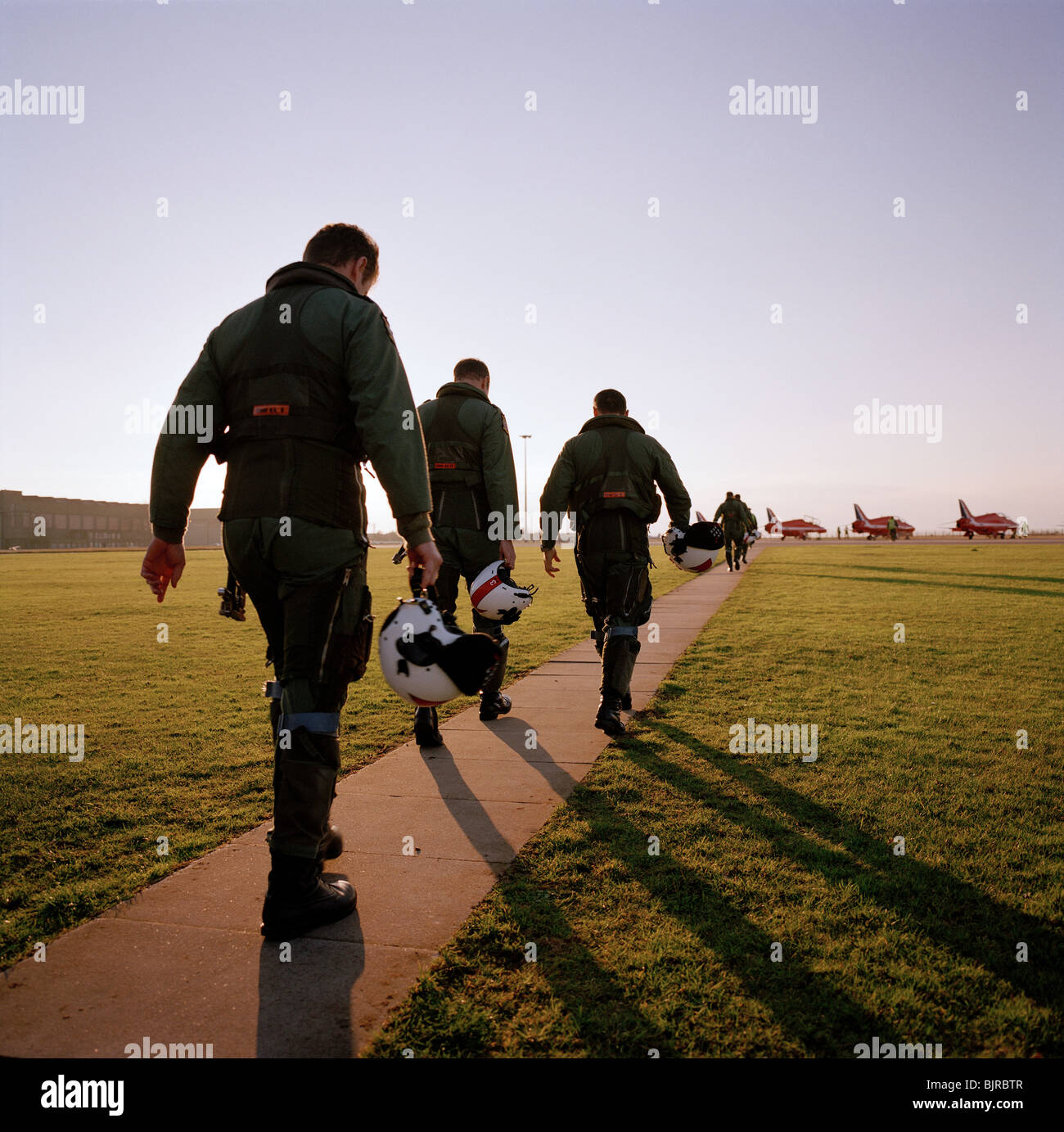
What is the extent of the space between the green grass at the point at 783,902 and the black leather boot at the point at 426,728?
3.62 feet

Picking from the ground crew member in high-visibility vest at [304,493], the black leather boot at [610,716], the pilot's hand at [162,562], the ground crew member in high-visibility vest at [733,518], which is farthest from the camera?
the ground crew member in high-visibility vest at [733,518]

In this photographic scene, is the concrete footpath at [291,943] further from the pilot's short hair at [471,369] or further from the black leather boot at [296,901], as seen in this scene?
the pilot's short hair at [471,369]

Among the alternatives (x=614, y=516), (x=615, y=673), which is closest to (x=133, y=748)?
(x=615, y=673)

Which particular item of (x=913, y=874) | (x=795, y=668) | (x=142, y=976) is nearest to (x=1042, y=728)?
(x=795, y=668)

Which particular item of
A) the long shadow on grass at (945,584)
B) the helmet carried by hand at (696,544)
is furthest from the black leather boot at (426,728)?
the long shadow on grass at (945,584)

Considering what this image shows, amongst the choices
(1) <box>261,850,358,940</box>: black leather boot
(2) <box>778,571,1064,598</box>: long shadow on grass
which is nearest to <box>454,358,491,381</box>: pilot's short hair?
(1) <box>261,850,358,940</box>: black leather boot

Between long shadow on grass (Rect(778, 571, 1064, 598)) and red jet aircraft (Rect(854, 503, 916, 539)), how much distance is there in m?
61.3

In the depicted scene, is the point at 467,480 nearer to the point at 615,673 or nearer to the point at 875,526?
the point at 615,673

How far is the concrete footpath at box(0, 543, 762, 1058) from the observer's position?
2.11m

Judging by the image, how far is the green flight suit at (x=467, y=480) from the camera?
17.1ft

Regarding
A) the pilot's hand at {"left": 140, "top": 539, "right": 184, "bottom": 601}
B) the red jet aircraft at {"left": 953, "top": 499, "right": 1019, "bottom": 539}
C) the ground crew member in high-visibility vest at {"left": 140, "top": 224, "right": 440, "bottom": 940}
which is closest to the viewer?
the ground crew member in high-visibility vest at {"left": 140, "top": 224, "right": 440, "bottom": 940}

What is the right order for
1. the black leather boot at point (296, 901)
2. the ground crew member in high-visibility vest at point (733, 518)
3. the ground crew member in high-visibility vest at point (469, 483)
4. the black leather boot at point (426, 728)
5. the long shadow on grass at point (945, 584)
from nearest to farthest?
the black leather boot at point (296, 901)
the black leather boot at point (426, 728)
the ground crew member in high-visibility vest at point (469, 483)
the long shadow on grass at point (945, 584)
the ground crew member in high-visibility vest at point (733, 518)

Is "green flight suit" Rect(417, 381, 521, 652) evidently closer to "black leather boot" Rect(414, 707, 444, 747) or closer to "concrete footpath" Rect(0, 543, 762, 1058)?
"black leather boot" Rect(414, 707, 444, 747)
